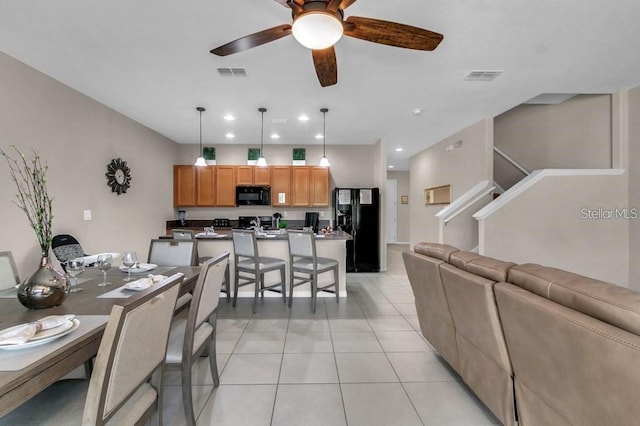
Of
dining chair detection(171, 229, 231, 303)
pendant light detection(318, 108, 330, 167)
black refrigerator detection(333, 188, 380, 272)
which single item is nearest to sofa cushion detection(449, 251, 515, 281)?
dining chair detection(171, 229, 231, 303)

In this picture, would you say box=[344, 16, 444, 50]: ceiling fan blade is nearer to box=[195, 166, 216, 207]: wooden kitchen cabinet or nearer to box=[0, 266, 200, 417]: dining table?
box=[0, 266, 200, 417]: dining table

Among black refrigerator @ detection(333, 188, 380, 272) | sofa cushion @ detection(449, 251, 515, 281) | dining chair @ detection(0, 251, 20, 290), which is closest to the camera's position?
sofa cushion @ detection(449, 251, 515, 281)

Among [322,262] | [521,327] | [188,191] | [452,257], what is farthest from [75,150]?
[521,327]

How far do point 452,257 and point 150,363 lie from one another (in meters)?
1.82

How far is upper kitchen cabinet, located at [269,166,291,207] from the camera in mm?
5711

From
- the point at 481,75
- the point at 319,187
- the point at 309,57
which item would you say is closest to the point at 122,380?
the point at 309,57

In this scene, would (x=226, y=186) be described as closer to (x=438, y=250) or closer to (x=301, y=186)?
(x=301, y=186)

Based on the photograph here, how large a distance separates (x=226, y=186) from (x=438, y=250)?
4.74 m

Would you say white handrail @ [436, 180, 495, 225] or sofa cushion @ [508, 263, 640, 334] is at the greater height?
white handrail @ [436, 180, 495, 225]

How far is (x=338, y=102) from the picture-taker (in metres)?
3.72

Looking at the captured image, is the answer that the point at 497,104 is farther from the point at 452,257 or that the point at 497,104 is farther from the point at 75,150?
the point at 75,150

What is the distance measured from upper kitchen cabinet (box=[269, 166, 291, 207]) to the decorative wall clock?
98.8 inches

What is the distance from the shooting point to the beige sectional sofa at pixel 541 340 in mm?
881

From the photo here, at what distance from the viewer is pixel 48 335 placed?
102 centimetres
